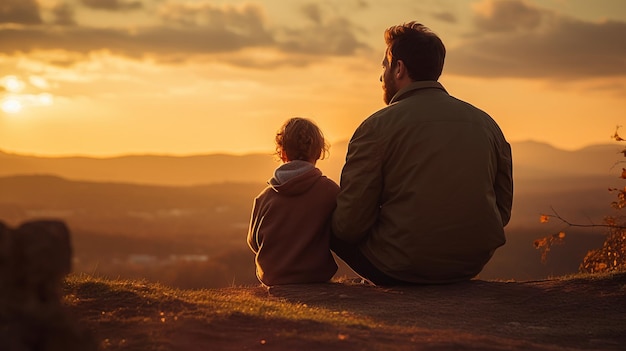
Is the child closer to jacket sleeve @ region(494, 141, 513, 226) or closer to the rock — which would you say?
jacket sleeve @ region(494, 141, 513, 226)

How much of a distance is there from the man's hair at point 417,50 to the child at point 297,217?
112 cm

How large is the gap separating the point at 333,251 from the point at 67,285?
2.48m

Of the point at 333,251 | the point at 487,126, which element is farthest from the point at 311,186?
the point at 487,126

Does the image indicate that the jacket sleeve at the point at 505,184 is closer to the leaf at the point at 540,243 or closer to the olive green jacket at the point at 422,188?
the olive green jacket at the point at 422,188

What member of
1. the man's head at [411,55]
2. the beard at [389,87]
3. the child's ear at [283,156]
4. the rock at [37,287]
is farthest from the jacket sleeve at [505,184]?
the rock at [37,287]

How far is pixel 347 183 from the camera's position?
683 centimetres

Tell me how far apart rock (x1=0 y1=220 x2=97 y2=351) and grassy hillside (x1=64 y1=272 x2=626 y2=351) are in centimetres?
91

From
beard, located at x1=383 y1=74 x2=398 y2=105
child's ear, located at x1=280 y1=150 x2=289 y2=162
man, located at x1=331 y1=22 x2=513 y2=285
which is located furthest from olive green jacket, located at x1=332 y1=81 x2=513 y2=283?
child's ear, located at x1=280 y1=150 x2=289 y2=162

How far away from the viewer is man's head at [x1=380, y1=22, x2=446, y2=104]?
6953mm

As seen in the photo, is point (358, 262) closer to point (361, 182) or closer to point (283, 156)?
point (361, 182)

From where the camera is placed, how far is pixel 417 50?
6.95 m

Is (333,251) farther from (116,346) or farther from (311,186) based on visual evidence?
(116,346)

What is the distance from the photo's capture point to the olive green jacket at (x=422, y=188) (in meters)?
6.70

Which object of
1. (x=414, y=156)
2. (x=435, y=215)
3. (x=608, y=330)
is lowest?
(x=608, y=330)
